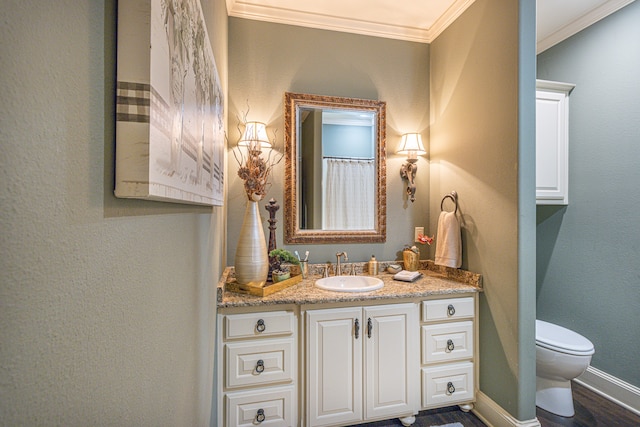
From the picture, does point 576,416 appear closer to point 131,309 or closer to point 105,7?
point 131,309

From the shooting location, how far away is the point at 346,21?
2320 mm

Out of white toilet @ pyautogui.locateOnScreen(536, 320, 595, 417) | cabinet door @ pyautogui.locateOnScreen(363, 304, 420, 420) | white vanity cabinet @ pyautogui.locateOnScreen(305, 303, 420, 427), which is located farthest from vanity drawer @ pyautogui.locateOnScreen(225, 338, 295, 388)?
white toilet @ pyautogui.locateOnScreen(536, 320, 595, 417)

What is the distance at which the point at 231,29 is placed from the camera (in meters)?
2.17

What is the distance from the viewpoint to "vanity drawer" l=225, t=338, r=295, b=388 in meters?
1.63

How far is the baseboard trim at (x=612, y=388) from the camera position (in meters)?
1.97

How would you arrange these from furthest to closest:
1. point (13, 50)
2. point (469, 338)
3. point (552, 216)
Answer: point (552, 216), point (469, 338), point (13, 50)

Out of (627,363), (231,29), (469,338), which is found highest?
(231,29)

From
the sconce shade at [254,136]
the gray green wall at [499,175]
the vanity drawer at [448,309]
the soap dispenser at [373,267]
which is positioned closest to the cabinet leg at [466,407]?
the gray green wall at [499,175]

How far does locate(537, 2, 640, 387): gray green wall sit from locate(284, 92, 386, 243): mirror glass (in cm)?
153

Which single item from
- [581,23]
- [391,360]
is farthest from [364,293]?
[581,23]

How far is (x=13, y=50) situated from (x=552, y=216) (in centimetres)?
323

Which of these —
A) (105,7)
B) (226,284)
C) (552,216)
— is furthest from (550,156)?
(105,7)

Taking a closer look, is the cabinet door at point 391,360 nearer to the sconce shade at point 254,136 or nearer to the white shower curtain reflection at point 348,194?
the white shower curtain reflection at point 348,194

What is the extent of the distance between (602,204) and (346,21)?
236cm
